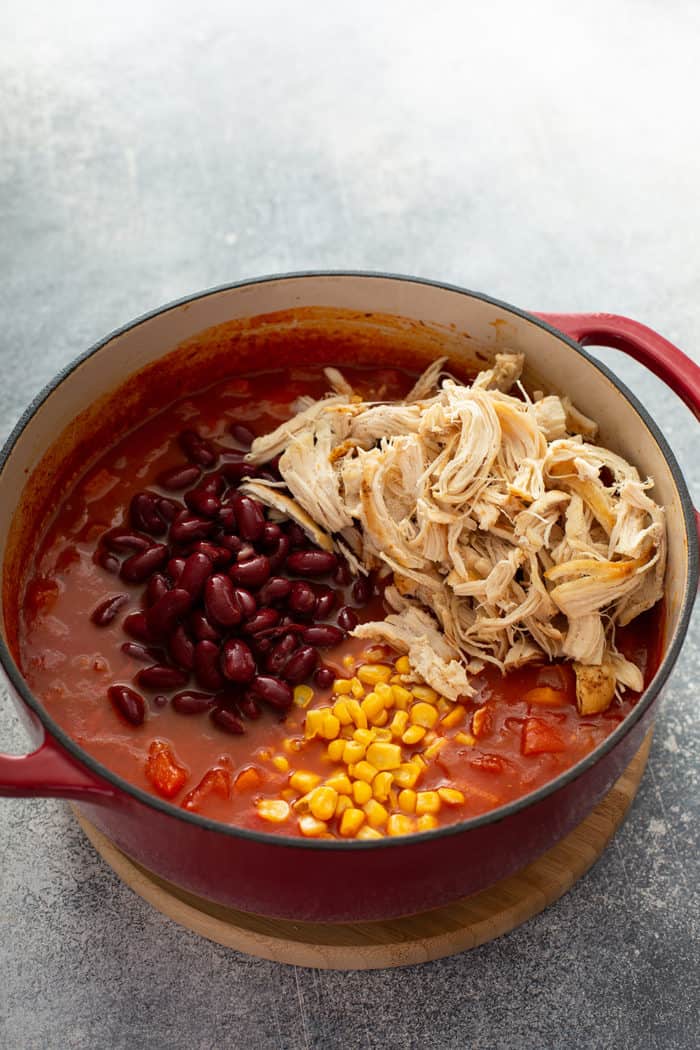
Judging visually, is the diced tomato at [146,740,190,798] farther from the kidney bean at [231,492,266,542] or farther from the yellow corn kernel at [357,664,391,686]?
the kidney bean at [231,492,266,542]

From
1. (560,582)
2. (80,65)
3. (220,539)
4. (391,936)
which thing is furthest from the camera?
(80,65)

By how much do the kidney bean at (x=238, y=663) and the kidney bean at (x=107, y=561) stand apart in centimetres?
48

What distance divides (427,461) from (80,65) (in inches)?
133

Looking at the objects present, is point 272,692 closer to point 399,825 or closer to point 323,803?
point 323,803

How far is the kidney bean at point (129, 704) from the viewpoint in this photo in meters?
2.99

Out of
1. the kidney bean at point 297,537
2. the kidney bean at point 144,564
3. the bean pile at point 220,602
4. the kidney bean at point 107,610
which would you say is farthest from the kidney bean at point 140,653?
the kidney bean at point 297,537

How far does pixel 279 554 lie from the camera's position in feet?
10.8

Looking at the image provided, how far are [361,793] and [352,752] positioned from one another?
4.5 inches

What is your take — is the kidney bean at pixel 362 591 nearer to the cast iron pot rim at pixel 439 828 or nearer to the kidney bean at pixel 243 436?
the kidney bean at pixel 243 436

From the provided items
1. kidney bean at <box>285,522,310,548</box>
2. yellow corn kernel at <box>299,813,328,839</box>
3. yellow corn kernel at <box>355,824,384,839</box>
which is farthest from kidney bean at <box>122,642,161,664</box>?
yellow corn kernel at <box>355,824,384,839</box>

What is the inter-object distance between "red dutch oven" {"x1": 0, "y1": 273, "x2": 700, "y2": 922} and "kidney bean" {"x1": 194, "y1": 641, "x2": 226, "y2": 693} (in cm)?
47

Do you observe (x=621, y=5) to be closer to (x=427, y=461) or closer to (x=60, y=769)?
(x=427, y=461)

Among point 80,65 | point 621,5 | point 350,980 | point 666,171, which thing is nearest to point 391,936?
point 350,980

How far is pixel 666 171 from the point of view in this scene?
525 centimetres
